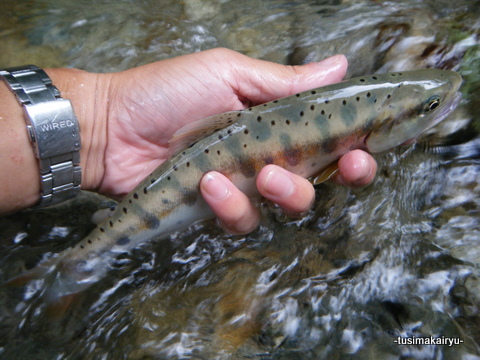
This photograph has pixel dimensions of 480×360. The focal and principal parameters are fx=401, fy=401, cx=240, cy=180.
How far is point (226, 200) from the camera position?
2131mm

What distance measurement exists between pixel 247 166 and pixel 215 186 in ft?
0.73

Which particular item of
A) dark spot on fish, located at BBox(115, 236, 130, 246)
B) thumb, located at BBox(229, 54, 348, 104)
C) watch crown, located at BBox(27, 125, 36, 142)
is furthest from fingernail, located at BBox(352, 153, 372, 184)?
watch crown, located at BBox(27, 125, 36, 142)

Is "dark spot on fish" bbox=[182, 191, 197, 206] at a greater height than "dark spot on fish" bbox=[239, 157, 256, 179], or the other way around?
"dark spot on fish" bbox=[239, 157, 256, 179]

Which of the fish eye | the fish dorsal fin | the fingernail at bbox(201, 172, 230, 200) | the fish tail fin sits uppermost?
the fish dorsal fin

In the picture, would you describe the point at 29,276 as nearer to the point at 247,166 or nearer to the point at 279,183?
the point at 247,166

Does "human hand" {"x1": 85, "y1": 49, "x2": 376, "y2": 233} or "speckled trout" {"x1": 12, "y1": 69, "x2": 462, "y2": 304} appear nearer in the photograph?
"speckled trout" {"x1": 12, "y1": 69, "x2": 462, "y2": 304}

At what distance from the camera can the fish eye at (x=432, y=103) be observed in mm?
2215

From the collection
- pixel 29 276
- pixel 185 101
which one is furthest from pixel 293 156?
pixel 29 276

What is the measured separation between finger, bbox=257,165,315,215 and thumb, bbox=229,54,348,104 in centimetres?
61

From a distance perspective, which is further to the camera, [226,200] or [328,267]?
[328,267]

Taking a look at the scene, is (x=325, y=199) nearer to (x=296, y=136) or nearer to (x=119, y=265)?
(x=296, y=136)

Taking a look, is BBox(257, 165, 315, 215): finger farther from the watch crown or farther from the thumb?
the watch crown

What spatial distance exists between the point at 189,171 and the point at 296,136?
609mm

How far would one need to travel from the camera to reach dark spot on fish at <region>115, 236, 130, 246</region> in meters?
2.22
